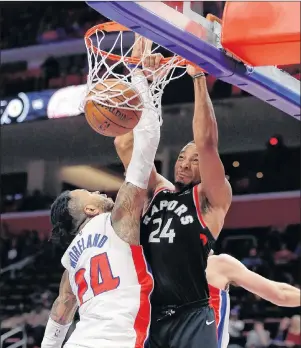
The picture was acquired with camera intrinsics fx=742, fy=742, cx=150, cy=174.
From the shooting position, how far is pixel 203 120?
11.0ft

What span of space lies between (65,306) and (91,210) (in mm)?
551

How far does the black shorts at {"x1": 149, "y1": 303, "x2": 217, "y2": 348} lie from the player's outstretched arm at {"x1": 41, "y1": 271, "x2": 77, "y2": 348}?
1.83 feet

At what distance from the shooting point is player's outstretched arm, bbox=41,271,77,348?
378 cm

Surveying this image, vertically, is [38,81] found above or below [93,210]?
above

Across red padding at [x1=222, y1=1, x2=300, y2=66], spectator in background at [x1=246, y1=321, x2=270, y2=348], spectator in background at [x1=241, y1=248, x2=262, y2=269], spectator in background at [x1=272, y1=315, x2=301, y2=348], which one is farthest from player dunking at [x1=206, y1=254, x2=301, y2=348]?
spectator in background at [x1=241, y1=248, x2=262, y2=269]

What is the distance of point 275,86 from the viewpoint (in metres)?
3.30

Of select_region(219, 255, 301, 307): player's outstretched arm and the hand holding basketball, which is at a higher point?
the hand holding basketball

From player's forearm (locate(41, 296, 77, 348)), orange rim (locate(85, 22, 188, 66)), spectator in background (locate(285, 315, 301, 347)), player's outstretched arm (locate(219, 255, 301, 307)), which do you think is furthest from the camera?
spectator in background (locate(285, 315, 301, 347))

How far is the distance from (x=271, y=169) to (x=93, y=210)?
758 cm

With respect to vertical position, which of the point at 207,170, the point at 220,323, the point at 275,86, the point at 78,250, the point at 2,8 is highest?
the point at 2,8

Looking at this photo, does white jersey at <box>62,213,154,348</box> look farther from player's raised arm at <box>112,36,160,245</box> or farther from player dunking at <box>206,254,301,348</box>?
player dunking at <box>206,254,301,348</box>

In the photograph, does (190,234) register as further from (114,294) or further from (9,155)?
(9,155)

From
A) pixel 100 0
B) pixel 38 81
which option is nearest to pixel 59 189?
pixel 38 81

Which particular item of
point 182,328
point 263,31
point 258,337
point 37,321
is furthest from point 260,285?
point 37,321
